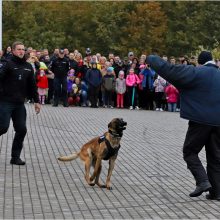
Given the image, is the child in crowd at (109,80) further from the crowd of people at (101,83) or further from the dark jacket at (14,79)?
the dark jacket at (14,79)

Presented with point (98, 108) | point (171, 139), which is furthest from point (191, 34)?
point (171, 139)

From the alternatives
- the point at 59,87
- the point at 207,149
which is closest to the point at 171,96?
the point at 59,87

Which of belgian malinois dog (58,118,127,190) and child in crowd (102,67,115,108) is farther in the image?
child in crowd (102,67,115,108)

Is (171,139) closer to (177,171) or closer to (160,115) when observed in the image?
(177,171)

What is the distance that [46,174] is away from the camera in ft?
33.3

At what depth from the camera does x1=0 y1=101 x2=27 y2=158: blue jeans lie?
34.6 ft

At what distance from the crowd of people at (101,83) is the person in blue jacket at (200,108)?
1470 centimetres

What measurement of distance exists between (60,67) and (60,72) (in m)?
0.18

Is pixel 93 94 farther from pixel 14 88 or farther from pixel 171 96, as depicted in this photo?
pixel 14 88

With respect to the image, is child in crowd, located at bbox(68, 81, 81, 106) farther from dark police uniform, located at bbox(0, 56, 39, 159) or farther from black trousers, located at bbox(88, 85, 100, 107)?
dark police uniform, located at bbox(0, 56, 39, 159)

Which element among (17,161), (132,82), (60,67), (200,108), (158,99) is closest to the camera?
(200,108)

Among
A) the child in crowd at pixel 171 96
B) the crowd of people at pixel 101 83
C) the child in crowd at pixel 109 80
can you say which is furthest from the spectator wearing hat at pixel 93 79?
the child in crowd at pixel 171 96

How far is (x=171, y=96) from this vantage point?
23.9 m

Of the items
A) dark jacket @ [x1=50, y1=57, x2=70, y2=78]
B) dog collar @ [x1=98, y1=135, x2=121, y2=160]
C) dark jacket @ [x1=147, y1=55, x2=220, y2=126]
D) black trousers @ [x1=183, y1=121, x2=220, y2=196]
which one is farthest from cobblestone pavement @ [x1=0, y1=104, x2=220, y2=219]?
dark jacket @ [x1=50, y1=57, x2=70, y2=78]
